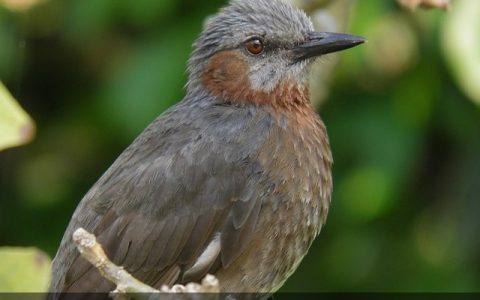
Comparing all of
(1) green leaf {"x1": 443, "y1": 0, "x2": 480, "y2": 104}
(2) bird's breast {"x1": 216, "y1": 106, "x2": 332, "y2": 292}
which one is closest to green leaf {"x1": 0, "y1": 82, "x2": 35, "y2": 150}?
(2) bird's breast {"x1": 216, "y1": 106, "x2": 332, "y2": 292}

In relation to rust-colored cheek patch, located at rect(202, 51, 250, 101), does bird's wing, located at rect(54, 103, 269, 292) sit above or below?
below

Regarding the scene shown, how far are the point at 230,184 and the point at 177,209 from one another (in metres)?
0.26

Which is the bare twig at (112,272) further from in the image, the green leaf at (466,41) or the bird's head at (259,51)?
the green leaf at (466,41)

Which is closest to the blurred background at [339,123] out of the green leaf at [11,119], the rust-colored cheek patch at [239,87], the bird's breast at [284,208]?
the rust-colored cheek patch at [239,87]

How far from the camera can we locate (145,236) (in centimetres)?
396

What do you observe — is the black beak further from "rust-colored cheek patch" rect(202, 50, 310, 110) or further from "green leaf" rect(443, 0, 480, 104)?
"green leaf" rect(443, 0, 480, 104)

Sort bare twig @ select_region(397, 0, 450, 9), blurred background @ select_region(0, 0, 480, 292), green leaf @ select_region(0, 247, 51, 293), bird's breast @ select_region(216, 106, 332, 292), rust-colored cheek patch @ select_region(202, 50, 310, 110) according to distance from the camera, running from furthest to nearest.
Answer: blurred background @ select_region(0, 0, 480, 292) → rust-colored cheek patch @ select_region(202, 50, 310, 110) → bird's breast @ select_region(216, 106, 332, 292) → bare twig @ select_region(397, 0, 450, 9) → green leaf @ select_region(0, 247, 51, 293)

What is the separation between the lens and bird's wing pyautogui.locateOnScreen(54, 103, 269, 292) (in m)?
3.91

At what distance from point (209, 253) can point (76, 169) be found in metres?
2.79

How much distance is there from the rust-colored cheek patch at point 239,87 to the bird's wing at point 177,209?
219 mm

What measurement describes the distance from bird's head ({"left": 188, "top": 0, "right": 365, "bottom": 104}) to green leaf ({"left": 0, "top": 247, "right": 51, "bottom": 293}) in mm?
2784

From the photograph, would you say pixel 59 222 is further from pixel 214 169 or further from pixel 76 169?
pixel 214 169

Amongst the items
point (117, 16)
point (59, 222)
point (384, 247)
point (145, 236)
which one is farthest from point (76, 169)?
point (145, 236)

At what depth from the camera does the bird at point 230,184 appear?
3863 millimetres
